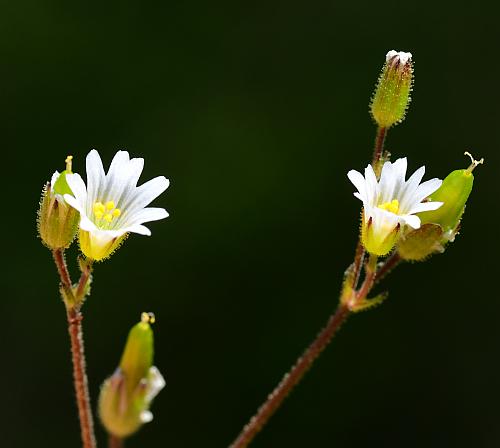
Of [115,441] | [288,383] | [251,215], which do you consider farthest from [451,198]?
[251,215]

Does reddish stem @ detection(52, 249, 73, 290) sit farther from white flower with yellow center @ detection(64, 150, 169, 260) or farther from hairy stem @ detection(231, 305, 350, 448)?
hairy stem @ detection(231, 305, 350, 448)

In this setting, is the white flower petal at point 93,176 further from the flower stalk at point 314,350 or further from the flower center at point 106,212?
the flower stalk at point 314,350

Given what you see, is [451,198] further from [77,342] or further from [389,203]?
[77,342]

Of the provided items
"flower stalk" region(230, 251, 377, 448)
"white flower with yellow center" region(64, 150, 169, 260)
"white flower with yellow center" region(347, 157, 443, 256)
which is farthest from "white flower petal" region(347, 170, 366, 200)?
"white flower with yellow center" region(64, 150, 169, 260)

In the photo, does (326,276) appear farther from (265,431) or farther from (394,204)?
(394,204)

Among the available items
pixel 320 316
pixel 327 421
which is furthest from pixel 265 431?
pixel 320 316
